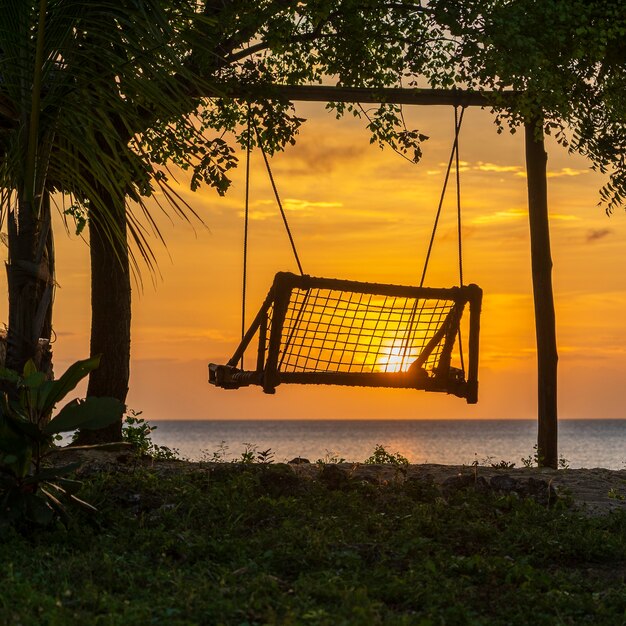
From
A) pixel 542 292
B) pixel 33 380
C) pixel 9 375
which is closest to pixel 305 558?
pixel 33 380

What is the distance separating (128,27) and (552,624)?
15.9ft

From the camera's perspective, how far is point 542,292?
12.0 meters

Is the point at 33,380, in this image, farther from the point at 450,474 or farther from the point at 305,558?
the point at 450,474

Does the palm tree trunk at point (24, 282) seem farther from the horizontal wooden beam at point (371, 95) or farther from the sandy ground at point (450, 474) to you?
the horizontal wooden beam at point (371, 95)

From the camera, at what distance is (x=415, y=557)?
638 centimetres

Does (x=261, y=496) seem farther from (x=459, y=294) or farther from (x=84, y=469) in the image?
(x=459, y=294)

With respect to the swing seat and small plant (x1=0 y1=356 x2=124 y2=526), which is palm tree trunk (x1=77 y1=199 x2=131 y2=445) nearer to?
the swing seat

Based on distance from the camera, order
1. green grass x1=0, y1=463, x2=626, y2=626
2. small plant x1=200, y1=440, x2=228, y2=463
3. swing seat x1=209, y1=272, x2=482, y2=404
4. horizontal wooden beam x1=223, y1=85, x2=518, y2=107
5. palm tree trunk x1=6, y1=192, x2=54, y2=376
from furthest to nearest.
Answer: horizontal wooden beam x1=223, y1=85, x2=518, y2=107 < small plant x1=200, y1=440, x2=228, y2=463 < swing seat x1=209, y1=272, x2=482, y2=404 < palm tree trunk x1=6, y1=192, x2=54, y2=376 < green grass x1=0, y1=463, x2=626, y2=626

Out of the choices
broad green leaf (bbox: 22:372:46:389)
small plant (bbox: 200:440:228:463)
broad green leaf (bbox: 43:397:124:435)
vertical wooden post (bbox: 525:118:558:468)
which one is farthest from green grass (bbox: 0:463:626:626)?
vertical wooden post (bbox: 525:118:558:468)

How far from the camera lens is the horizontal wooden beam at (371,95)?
1093cm

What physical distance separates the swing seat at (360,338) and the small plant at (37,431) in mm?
2063

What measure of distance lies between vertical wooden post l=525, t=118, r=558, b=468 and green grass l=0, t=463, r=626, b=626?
157 inches

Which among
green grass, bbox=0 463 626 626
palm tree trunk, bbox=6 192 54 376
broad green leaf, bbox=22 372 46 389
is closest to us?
green grass, bbox=0 463 626 626

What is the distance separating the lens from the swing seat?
8531 mm
